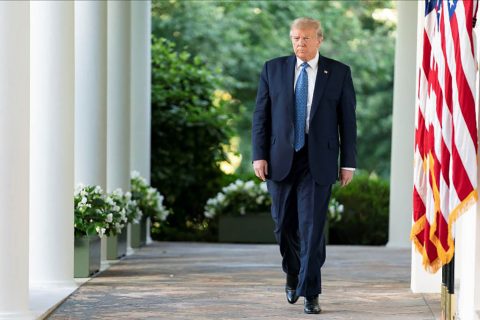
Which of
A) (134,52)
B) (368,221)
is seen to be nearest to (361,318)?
(134,52)

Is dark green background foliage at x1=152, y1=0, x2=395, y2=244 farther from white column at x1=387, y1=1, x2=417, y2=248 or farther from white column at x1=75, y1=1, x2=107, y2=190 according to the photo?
white column at x1=75, y1=1, x2=107, y2=190

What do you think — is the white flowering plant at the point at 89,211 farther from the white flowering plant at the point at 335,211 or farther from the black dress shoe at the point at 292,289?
the white flowering plant at the point at 335,211

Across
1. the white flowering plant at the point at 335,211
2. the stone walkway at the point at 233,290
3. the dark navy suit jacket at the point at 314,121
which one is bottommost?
the stone walkway at the point at 233,290

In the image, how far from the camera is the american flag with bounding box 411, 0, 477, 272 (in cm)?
666

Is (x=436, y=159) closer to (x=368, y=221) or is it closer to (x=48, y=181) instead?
(x=48, y=181)

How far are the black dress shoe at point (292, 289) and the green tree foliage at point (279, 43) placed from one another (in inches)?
696

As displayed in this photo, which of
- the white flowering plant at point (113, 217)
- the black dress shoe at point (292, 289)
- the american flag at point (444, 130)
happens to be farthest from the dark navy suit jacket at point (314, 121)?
the white flowering plant at point (113, 217)

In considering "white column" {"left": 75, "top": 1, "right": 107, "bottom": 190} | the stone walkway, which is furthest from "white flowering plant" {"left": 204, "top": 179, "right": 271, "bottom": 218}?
"white column" {"left": 75, "top": 1, "right": 107, "bottom": 190}

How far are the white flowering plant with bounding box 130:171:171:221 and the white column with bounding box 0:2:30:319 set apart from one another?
6.64m

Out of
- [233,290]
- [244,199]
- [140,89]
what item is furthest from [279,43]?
[233,290]

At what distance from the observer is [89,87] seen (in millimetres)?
11055

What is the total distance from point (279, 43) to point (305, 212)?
18.8m

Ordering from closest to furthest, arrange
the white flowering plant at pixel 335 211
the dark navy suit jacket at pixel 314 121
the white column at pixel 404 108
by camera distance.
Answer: the dark navy suit jacket at pixel 314 121 → the white column at pixel 404 108 → the white flowering plant at pixel 335 211

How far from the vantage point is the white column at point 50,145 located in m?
9.05
